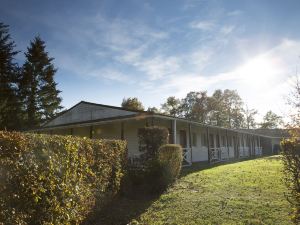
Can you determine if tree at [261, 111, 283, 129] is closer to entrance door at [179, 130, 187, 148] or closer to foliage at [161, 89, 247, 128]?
foliage at [161, 89, 247, 128]

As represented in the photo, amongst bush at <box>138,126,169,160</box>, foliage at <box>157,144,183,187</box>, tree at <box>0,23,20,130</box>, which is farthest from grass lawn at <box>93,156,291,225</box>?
tree at <box>0,23,20,130</box>

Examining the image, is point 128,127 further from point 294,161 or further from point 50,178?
point 294,161

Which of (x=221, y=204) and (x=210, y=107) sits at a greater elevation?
(x=210, y=107)

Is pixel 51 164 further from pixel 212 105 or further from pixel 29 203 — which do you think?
pixel 212 105

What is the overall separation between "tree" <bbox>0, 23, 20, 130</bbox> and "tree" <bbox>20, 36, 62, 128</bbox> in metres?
1.41

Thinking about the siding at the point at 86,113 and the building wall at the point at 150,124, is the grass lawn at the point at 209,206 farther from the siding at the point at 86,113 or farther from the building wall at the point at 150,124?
the siding at the point at 86,113

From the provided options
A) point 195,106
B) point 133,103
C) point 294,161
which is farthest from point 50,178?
point 195,106

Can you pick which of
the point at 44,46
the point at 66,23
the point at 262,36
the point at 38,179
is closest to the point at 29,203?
the point at 38,179

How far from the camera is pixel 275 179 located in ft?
41.2

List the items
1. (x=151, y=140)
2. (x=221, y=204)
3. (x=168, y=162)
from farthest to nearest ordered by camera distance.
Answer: (x=151, y=140)
(x=168, y=162)
(x=221, y=204)

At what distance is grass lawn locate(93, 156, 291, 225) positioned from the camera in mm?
7578

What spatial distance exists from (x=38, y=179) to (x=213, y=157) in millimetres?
23320

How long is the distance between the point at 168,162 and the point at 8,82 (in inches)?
1348

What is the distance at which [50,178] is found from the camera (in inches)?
240
